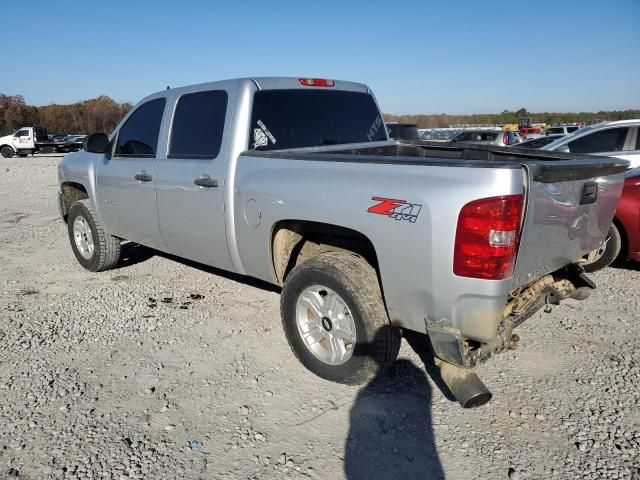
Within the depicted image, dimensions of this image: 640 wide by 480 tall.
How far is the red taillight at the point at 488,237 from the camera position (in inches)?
93.0

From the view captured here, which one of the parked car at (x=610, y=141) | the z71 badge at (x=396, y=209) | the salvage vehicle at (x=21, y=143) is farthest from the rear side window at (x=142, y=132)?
the salvage vehicle at (x=21, y=143)

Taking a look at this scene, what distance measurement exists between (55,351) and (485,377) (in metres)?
3.23

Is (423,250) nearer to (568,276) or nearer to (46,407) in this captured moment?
(568,276)

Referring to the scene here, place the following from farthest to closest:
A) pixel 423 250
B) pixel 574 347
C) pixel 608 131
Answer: pixel 608 131
pixel 574 347
pixel 423 250

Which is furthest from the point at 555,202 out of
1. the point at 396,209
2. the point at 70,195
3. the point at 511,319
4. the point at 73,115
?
the point at 73,115

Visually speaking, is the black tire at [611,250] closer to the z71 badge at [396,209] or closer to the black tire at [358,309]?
the black tire at [358,309]

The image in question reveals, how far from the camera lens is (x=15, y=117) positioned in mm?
57469

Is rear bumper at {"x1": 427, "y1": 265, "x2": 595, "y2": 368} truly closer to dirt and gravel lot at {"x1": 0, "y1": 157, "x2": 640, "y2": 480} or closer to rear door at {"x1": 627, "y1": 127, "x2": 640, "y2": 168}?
dirt and gravel lot at {"x1": 0, "y1": 157, "x2": 640, "y2": 480}

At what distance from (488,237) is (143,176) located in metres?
3.28

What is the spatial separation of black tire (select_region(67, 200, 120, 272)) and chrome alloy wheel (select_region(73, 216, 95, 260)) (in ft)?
0.16

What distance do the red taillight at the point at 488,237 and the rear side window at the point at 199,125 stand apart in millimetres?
2131

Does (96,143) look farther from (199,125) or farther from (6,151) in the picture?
(6,151)

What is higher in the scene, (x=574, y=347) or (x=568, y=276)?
(x=568, y=276)

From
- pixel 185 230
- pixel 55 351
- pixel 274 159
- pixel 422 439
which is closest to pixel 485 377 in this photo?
pixel 422 439
